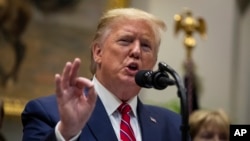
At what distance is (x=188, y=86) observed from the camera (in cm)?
569

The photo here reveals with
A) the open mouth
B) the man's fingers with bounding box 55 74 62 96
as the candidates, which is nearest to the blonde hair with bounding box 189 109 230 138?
the open mouth

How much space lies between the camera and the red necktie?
267 centimetres

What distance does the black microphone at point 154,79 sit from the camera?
234cm

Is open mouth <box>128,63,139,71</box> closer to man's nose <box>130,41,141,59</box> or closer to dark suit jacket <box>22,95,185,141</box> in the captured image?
man's nose <box>130,41,141,59</box>

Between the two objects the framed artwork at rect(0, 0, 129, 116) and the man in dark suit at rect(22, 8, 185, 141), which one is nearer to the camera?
the man in dark suit at rect(22, 8, 185, 141)

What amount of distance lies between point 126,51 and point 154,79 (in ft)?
1.38

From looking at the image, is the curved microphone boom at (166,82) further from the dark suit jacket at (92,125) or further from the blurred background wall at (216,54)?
the blurred background wall at (216,54)

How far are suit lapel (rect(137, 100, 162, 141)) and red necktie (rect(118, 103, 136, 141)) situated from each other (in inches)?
2.7

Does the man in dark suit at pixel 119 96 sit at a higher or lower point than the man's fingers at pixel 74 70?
lower

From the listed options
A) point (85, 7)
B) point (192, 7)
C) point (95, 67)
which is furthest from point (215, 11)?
point (95, 67)

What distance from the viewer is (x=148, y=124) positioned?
2797 millimetres

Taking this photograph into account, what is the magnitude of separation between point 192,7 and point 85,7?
1358 millimetres

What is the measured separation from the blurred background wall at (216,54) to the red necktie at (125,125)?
4.23 meters

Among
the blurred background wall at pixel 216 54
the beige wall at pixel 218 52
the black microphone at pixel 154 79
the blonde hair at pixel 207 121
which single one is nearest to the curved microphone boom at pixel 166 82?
the black microphone at pixel 154 79
